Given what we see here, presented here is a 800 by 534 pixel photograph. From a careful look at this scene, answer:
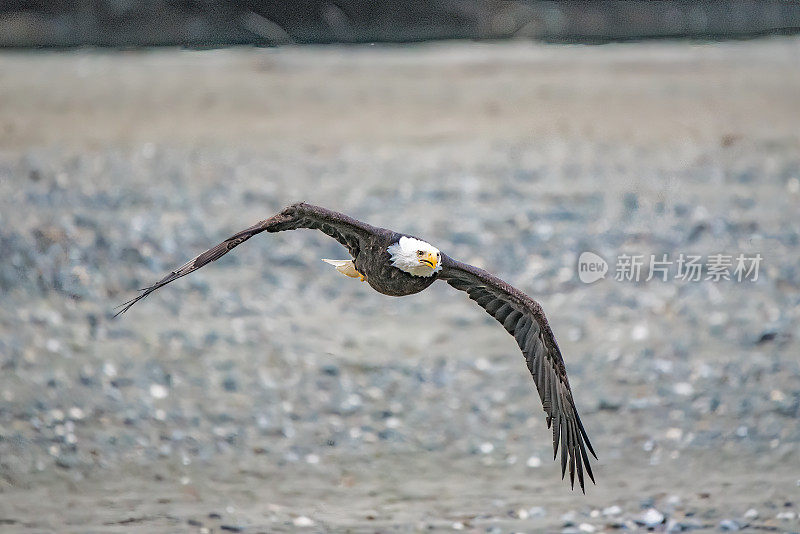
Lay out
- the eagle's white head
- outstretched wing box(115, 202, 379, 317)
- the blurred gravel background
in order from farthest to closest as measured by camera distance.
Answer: the blurred gravel background < the eagle's white head < outstretched wing box(115, 202, 379, 317)

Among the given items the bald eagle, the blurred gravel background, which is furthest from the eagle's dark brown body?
the blurred gravel background

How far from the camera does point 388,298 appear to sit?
8234 mm

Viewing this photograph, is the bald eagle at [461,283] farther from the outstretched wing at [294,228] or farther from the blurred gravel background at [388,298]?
the blurred gravel background at [388,298]

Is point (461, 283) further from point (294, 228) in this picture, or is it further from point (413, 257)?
point (294, 228)

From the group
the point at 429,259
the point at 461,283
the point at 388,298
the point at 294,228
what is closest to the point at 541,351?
the point at 461,283

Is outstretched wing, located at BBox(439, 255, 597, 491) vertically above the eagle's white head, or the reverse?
the eagle's white head

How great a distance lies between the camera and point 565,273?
863 cm

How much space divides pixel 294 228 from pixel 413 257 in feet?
1.56

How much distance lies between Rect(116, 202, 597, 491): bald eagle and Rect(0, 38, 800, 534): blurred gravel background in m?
0.75

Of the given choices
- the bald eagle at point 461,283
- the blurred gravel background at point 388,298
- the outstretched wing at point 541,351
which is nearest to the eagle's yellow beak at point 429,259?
the bald eagle at point 461,283

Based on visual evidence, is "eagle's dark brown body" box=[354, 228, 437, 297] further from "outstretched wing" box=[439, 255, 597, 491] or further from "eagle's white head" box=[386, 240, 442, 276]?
"outstretched wing" box=[439, 255, 597, 491]

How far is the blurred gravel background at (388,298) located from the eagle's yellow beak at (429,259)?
1479mm

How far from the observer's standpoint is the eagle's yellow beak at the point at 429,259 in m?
4.21

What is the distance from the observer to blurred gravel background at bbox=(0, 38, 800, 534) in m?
5.55
